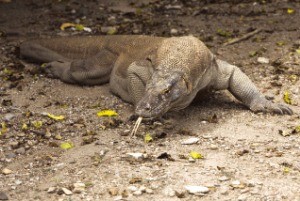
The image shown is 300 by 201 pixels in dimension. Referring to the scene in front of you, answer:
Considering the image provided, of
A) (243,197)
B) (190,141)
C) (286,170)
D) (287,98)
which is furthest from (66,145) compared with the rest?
(287,98)

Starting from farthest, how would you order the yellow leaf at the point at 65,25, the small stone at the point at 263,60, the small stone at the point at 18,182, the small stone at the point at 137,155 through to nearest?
the yellow leaf at the point at 65,25, the small stone at the point at 263,60, the small stone at the point at 137,155, the small stone at the point at 18,182

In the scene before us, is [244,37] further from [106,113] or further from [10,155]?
[10,155]

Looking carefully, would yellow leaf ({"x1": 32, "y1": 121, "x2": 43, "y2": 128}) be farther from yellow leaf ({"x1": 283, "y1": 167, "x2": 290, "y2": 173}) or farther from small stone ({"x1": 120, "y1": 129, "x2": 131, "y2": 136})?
yellow leaf ({"x1": 283, "y1": 167, "x2": 290, "y2": 173})

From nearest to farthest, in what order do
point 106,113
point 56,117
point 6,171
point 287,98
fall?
point 6,171
point 56,117
point 106,113
point 287,98

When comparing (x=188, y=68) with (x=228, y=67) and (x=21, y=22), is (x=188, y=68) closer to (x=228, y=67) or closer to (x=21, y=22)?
(x=228, y=67)

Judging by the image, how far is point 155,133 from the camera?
16.7ft

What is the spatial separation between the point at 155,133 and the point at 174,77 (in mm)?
453

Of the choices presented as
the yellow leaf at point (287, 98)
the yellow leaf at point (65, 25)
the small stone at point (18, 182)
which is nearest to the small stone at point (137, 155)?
the small stone at point (18, 182)

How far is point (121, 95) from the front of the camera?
5.99m

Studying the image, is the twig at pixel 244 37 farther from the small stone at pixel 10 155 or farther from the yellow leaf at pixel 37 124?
the small stone at pixel 10 155

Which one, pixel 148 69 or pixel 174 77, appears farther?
pixel 148 69

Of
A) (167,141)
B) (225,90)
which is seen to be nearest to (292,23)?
(225,90)

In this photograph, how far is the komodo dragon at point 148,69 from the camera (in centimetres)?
509

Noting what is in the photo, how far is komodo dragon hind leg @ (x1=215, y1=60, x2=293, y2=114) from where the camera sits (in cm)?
550
